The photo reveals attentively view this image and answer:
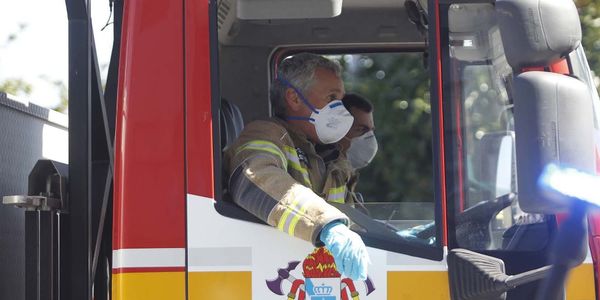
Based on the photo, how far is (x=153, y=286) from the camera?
2818 mm

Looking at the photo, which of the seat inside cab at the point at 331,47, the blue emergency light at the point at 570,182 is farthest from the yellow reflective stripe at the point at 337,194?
the blue emergency light at the point at 570,182

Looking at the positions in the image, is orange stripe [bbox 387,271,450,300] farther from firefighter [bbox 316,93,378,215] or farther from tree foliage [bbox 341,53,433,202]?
tree foliage [bbox 341,53,433,202]

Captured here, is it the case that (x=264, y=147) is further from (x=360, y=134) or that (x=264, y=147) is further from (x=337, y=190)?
(x=360, y=134)

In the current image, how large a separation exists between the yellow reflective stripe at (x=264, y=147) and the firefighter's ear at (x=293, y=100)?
0.37 metres

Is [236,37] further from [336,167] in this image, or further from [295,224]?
[295,224]

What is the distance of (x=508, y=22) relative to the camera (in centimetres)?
241

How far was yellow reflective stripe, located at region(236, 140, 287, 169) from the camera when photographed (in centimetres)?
303

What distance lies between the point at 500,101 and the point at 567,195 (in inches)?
38.2

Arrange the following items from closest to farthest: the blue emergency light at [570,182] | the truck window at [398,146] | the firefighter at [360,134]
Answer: the blue emergency light at [570,182]
the truck window at [398,146]
the firefighter at [360,134]

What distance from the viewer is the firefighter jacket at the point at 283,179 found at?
275 centimetres

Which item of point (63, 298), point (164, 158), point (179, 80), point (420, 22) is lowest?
point (63, 298)

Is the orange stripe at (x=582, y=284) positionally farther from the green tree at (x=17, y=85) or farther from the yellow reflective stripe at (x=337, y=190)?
the green tree at (x=17, y=85)

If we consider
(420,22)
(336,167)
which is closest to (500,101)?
(420,22)

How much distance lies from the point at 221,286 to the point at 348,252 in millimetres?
424
